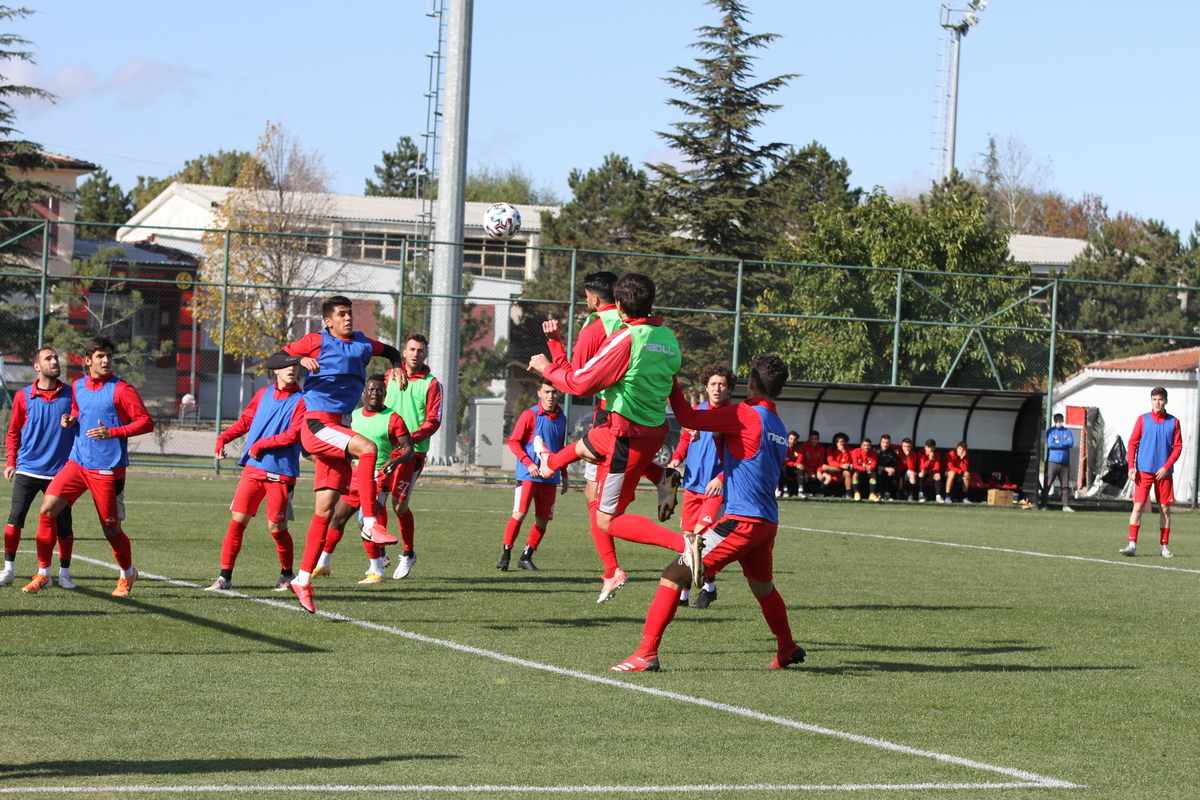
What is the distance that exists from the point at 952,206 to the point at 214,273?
24104 millimetres

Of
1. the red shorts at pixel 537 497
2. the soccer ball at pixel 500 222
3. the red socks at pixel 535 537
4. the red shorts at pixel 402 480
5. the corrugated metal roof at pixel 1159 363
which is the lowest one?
the red socks at pixel 535 537

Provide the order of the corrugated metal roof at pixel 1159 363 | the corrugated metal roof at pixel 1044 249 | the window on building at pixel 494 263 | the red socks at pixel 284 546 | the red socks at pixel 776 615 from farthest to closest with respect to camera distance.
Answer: the corrugated metal roof at pixel 1044 249 < the window on building at pixel 494 263 < the corrugated metal roof at pixel 1159 363 < the red socks at pixel 284 546 < the red socks at pixel 776 615

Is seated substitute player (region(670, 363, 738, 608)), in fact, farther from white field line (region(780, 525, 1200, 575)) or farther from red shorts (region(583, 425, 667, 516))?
white field line (region(780, 525, 1200, 575))

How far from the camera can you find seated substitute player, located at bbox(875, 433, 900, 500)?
24.3 m

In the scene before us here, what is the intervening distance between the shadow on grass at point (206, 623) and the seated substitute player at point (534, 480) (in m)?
3.76

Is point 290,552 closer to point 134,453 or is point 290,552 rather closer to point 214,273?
point 134,453

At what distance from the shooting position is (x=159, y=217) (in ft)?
226

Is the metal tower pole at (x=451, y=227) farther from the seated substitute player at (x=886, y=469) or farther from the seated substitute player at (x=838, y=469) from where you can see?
the seated substitute player at (x=886, y=469)

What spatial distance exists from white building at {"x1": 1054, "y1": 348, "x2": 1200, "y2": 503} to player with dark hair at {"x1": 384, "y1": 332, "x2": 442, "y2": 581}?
22.2 meters

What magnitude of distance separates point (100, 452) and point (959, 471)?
18.9 metres

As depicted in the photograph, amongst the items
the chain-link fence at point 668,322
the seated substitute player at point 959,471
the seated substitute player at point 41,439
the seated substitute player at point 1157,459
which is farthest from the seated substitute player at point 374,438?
the seated substitute player at point 959,471

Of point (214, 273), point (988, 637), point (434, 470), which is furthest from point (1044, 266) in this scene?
point (988, 637)

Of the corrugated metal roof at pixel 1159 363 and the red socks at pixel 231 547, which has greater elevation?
the corrugated metal roof at pixel 1159 363

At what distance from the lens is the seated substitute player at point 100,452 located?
9375mm
